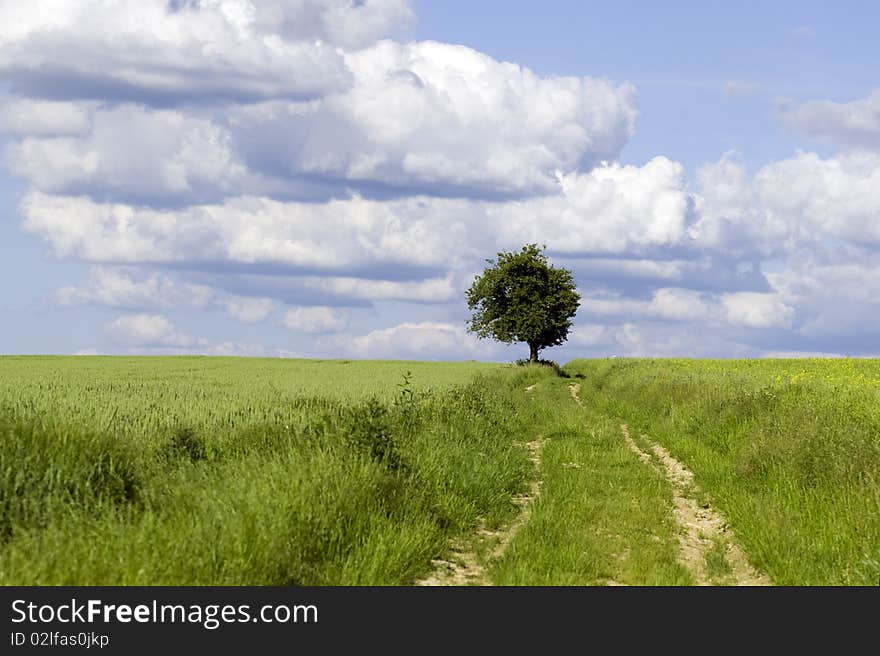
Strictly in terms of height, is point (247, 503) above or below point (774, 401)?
below

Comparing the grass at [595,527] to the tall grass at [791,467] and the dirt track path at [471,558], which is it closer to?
the dirt track path at [471,558]

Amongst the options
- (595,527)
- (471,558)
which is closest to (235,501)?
(471,558)

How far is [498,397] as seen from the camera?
26.8 meters

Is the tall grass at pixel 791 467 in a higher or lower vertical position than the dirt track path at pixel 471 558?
higher

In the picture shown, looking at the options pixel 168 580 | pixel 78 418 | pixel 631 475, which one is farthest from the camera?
pixel 631 475

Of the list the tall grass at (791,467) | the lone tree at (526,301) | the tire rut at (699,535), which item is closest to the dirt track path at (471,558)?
the tire rut at (699,535)

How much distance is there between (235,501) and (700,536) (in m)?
6.82

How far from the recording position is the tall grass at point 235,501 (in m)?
7.84

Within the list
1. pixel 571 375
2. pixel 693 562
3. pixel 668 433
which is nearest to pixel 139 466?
pixel 693 562

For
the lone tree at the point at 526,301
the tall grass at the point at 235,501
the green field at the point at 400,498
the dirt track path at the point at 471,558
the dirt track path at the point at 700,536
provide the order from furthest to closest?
the lone tree at the point at 526,301
the dirt track path at the point at 700,536
the dirt track path at the point at 471,558
the green field at the point at 400,498
the tall grass at the point at 235,501

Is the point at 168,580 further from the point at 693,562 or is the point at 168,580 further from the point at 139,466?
the point at 693,562

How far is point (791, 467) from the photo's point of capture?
1415 cm

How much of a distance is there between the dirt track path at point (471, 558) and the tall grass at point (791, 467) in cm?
318
